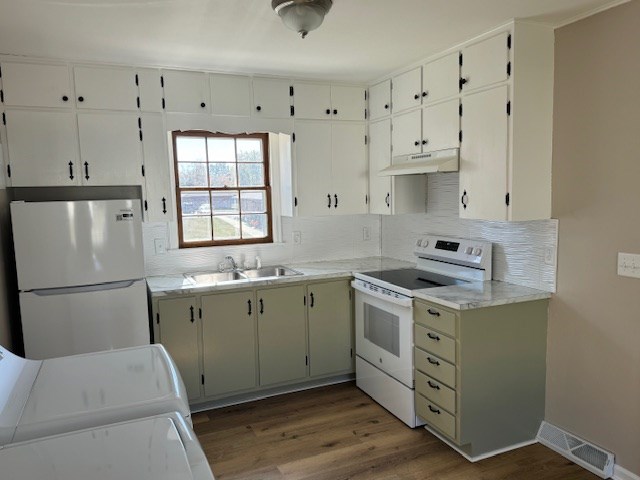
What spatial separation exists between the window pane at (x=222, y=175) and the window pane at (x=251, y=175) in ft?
0.21

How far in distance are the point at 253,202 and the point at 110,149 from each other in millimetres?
1271

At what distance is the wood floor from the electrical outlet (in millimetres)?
1145

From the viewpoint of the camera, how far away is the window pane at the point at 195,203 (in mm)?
3939

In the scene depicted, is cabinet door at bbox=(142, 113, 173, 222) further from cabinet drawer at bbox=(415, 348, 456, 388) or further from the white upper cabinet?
cabinet drawer at bbox=(415, 348, 456, 388)

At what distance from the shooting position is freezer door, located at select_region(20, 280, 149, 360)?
2.97m

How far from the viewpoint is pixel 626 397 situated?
252cm

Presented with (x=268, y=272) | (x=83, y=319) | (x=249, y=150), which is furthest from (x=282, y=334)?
(x=249, y=150)

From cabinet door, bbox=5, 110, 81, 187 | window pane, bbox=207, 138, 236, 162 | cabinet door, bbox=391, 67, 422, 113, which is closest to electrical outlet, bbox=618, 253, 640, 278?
cabinet door, bbox=391, 67, 422, 113

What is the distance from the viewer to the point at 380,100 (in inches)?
157

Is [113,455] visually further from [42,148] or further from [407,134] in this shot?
[407,134]

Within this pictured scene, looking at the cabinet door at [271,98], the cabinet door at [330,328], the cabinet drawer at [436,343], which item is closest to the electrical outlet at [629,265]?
the cabinet drawer at [436,343]

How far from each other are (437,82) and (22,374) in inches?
115

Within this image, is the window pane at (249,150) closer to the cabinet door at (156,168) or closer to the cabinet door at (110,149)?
the cabinet door at (156,168)

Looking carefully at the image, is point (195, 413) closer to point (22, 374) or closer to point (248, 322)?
point (248, 322)
